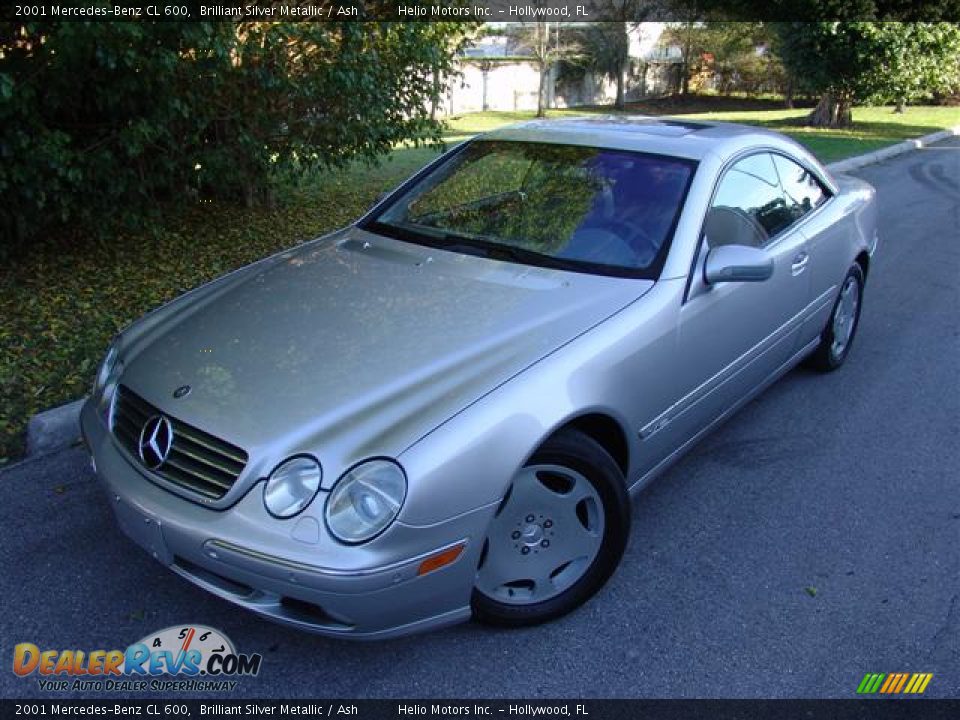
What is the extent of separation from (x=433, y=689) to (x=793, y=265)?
106 inches

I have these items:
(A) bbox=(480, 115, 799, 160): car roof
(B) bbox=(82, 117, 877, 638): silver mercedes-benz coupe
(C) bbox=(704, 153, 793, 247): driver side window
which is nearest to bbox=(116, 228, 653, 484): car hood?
(B) bbox=(82, 117, 877, 638): silver mercedes-benz coupe

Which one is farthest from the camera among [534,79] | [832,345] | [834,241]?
[534,79]

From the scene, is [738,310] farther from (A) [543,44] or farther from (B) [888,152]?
(A) [543,44]

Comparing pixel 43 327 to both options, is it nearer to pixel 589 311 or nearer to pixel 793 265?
pixel 589 311

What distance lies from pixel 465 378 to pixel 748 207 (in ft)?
6.37

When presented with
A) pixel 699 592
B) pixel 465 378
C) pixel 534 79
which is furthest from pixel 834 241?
pixel 534 79

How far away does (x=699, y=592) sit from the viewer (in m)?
2.94

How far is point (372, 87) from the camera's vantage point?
634cm

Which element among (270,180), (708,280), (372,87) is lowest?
(270,180)

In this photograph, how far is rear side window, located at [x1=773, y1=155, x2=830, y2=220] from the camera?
4180 millimetres

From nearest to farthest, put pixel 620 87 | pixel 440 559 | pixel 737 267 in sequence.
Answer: pixel 440 559 < pixel 737 267 < pixel 620 87

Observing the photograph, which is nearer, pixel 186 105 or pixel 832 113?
pixel 186 105

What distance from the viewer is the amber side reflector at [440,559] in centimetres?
228
